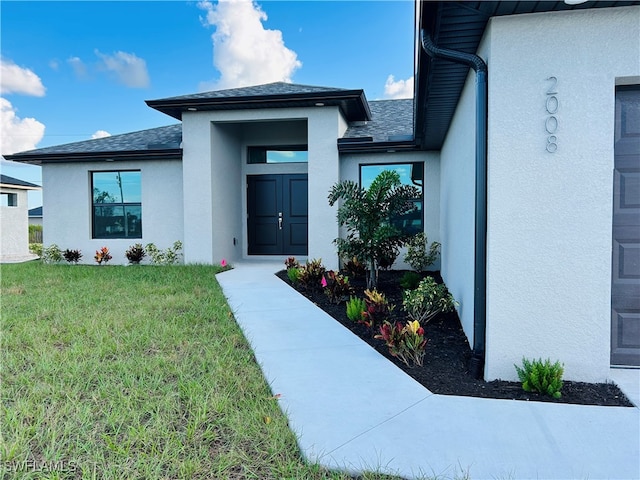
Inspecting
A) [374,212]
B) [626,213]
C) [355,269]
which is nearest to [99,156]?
[355,269]

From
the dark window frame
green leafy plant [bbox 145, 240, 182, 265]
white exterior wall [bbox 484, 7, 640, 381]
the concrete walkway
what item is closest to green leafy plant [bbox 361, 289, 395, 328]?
the concrete walkway

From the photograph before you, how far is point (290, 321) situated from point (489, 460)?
3.24 metres

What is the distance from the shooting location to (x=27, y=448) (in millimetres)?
2324

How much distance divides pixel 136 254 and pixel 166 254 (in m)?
0.81

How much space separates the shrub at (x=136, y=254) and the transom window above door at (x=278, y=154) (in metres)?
3.85

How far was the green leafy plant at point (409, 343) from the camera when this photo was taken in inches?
145

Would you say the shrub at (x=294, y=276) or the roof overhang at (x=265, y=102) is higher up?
the roof overhang at (x=265, y=102)

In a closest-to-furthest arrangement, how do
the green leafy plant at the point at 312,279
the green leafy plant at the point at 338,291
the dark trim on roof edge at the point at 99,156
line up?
the green leafy plant at the point at 338,291, the green leafy plant at the point at 312,279, the dark trim on roof edge at the point at 99,156

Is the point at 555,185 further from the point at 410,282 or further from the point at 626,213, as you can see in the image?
the point at 410,282

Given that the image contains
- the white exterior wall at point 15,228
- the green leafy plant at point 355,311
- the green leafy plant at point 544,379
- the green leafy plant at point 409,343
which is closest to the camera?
the green leafy plant at point 544,379

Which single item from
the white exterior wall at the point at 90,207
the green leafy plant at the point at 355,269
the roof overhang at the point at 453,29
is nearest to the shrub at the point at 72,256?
the white exterior wall at the point at 90,207

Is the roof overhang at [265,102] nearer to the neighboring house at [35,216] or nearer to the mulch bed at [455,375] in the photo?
the mulch bed at [455,375]

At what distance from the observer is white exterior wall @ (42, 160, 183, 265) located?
10.4 metres

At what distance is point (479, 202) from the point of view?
340 cm
